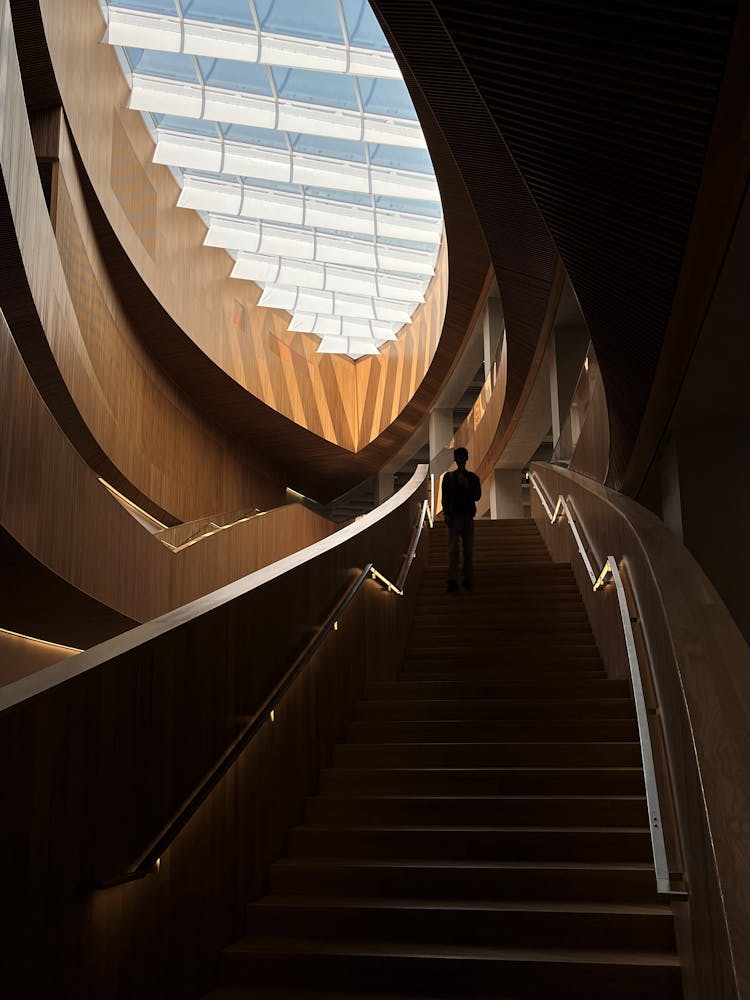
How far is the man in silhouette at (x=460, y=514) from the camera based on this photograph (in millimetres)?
8227

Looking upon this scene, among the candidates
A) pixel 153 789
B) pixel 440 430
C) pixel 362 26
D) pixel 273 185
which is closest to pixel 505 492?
pixel 440 430

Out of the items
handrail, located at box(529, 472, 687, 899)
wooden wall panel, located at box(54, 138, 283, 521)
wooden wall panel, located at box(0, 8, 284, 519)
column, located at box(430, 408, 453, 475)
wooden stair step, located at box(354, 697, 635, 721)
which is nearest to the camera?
handrail, located at box(529, 472, 687, 899)

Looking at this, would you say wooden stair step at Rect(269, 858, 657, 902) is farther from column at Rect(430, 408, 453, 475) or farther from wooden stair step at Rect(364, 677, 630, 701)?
column at Rect(430, 408, 453, 475)

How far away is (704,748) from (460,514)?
19.8 feet

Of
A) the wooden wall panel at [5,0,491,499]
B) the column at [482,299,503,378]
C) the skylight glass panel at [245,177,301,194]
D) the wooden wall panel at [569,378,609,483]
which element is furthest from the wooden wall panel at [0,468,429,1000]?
the skylight glass panel at [245,177,301,194]

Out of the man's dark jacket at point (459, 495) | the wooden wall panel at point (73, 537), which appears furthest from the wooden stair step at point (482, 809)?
the man's dark jacket at point (459, 495)

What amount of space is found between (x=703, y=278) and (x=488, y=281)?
1114 centimetres

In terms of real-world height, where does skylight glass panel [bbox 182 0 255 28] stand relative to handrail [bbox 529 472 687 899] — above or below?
above

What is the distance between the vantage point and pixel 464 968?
122 inches

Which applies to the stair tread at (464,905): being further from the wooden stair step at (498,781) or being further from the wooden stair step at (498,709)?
the wooden stair step at (498,709)

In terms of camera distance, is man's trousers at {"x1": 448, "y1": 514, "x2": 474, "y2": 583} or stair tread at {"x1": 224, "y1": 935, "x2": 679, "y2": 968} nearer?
stair tread at {"x1": 224, "y1": 935, "x2": 679, "y2": 968}

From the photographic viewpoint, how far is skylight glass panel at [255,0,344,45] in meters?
11.6

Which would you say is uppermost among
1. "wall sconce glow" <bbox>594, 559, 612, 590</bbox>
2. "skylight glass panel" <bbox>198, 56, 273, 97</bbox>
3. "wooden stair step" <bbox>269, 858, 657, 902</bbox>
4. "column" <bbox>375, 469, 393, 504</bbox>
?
"skylight glass panel" <bbox>198, 56, 273, 97</bbox>

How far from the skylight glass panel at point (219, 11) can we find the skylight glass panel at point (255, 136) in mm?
3103
